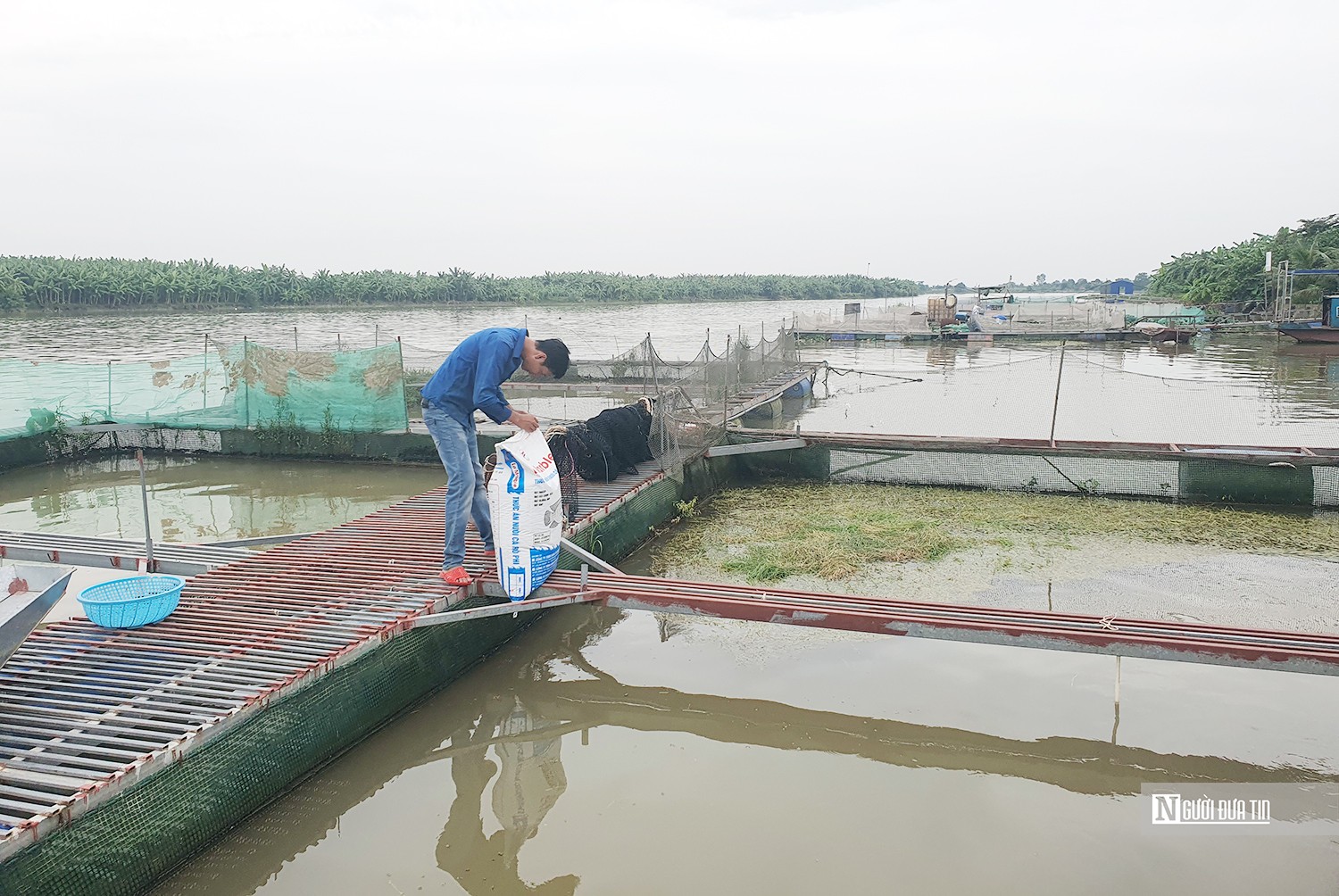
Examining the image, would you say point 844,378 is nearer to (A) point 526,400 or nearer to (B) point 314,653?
(A) point 526,400

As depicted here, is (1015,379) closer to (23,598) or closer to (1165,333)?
(1165,333)

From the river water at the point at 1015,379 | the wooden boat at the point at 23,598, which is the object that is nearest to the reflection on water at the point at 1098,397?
the river water at the point at 1015,379

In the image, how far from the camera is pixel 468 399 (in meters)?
4.41

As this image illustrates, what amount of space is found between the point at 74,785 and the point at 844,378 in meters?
17.5

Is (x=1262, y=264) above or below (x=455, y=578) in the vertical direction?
above

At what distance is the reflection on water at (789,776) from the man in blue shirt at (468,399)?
0.84 meters

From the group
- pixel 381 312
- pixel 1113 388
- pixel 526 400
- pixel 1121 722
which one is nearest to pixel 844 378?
pixel 1113 388

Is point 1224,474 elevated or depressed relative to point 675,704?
elevated

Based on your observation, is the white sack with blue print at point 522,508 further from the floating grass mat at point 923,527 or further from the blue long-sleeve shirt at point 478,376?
the floating grass mat at point 923,527

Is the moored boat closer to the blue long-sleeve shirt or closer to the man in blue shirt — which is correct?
the man in blue shirt

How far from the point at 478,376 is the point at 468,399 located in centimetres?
27

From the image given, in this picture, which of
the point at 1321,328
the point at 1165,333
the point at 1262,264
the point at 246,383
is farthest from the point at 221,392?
the point at 1262,264

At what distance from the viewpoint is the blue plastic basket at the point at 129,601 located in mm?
3928

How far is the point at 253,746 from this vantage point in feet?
10.5
